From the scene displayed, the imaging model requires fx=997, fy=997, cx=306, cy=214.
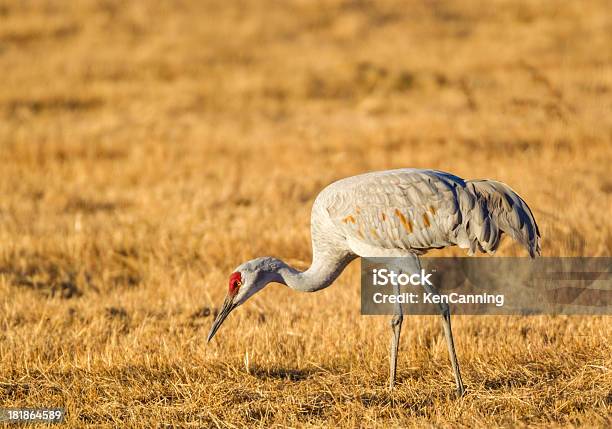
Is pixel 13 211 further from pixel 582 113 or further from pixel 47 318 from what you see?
pixel 582 113

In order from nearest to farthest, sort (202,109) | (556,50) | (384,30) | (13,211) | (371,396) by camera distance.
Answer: (371,396)
(13,211)
(202,109)
(556,50)
(384,30)

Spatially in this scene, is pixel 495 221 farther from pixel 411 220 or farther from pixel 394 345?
pixel 394 345

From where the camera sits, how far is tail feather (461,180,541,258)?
606 centimetres

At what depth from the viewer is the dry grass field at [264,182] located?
6152 millimetres

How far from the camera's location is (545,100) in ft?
45.4

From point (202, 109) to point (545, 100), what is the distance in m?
6.00

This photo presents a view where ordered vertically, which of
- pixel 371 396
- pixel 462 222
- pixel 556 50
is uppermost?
pixel 556 50

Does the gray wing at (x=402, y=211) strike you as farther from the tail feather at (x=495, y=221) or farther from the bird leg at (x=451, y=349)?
the bird leg at (x=451, y=349)

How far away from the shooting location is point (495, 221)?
6.08 m

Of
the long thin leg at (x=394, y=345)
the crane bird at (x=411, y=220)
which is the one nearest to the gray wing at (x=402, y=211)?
the crane bird at (x=411, y=220)

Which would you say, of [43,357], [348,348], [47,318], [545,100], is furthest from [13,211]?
[545,100]

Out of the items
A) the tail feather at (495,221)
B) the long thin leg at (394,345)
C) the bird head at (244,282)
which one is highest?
the tail feather at (495,221)

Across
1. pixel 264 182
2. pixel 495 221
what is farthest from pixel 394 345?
pixel 264 182

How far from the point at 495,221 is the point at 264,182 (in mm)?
5875
